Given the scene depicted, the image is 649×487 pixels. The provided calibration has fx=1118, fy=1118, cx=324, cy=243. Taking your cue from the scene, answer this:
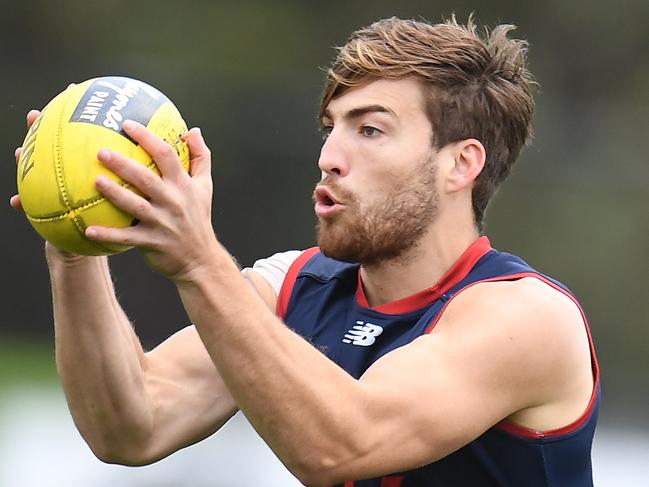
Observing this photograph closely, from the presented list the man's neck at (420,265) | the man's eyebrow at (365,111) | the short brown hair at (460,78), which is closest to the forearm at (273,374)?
the man's neck at (420,265)

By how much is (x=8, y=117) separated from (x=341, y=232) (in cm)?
432

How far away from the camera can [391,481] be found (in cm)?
297

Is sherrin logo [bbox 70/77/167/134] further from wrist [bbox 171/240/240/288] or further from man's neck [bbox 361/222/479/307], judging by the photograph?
man's neck [bbox 361/222/479/307]

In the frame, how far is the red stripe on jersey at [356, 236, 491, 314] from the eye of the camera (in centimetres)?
315

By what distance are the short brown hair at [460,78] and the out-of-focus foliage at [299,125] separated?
3.34 meters

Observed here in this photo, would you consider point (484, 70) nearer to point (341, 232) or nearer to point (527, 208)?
point (341, 232)

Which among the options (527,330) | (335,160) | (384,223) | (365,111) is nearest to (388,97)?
(365,111)

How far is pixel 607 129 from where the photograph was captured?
7336 millimetres

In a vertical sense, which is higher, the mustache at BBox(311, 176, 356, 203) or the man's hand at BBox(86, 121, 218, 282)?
the man's hand at BBox(86, 121, 218, 282)

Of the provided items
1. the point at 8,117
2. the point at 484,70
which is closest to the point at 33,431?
the point at 8,117

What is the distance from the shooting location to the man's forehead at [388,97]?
317 centimetres

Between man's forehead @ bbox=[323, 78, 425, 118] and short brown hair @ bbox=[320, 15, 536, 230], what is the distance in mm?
21

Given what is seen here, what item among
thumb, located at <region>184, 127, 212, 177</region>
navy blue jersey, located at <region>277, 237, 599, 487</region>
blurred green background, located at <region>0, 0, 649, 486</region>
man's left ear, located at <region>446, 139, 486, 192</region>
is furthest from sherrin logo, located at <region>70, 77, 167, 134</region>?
blurred green background, located at <region>0, 0, 649, 486</region>

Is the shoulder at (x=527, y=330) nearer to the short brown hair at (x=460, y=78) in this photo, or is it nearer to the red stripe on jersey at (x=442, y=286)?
the red stripe on jersey at (x=442, y=286)
